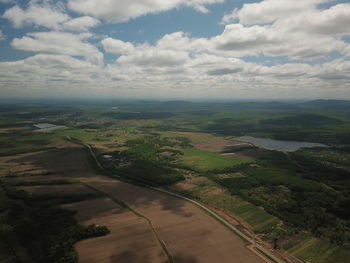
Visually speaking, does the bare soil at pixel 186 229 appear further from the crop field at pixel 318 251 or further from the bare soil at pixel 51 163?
the bare soil at pixel 51 163

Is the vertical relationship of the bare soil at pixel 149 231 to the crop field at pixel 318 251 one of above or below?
above

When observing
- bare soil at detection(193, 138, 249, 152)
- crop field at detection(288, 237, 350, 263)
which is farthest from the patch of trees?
bare soil at detection(193, 138, 249, 152)

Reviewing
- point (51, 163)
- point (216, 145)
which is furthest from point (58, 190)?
point (216, 145)

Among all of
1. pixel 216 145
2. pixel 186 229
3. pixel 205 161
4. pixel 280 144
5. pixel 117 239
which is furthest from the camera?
pixel 280 144

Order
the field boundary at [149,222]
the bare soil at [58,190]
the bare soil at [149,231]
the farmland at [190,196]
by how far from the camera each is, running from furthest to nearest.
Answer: the bare soil at [58,190] < the farmland at [190,196] < the field boundary at [149,222] < the bare soil at [149,231]

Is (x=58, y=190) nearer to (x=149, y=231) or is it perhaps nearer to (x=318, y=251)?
(x=149, y=231)

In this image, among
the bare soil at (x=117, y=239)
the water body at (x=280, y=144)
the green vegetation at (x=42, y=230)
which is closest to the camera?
the green vegetation at (x=42, y=230)

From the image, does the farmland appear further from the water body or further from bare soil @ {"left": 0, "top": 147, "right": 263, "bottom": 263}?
the water body

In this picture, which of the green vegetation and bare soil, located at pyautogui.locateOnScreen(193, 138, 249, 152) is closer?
the green vegetation

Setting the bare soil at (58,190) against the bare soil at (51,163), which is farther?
the bare soil at (51,163)

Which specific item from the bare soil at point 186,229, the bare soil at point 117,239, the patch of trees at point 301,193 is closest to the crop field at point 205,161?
the patch of trees at point 301,193

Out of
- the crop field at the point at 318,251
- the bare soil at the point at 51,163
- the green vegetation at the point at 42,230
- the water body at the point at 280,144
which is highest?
the green vegetation at the point at 42,230

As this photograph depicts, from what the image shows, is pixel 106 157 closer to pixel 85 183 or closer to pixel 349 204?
pixel 85 183
